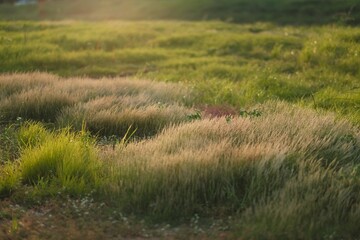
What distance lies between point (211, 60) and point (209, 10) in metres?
19.1

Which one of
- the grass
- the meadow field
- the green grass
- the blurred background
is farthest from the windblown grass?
the blurred background

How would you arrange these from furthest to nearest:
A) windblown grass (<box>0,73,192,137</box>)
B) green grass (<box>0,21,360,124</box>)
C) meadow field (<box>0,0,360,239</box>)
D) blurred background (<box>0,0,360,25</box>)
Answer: blurred background (<box>0,0,360,25</box>)
green grass (<box>0,21,360,124</box>)
windblown grass (<box>0,73,192,137</box>)
meadow field (<box>0,0,360,239</box>)

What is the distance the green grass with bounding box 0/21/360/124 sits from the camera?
10445mm

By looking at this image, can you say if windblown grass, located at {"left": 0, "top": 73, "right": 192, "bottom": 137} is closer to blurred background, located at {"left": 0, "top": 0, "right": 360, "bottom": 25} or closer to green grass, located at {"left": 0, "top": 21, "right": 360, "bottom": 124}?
green grass, located at {"left": 0, "top": 21, "right": 360, "bottom": 124}

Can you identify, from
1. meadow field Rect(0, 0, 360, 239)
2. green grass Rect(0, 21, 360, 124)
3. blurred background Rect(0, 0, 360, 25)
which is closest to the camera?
meadow field Rect(0, 0, 360, 239)

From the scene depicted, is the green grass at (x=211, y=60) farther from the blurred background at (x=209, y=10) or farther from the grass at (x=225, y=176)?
the blurred background at (x=209, y=10)

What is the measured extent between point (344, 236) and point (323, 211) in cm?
28

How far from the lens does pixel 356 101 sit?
9.16m

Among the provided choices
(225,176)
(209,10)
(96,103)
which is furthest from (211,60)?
(209,10)

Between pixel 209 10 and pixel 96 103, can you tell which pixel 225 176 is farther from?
pixel 209 10

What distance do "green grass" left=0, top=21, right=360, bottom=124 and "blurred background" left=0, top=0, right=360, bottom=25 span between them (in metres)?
5.09

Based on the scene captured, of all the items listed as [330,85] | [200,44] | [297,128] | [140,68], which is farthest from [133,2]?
[297,128]

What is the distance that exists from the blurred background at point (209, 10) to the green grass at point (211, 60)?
509 cm

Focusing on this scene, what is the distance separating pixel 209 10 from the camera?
34.1 m
